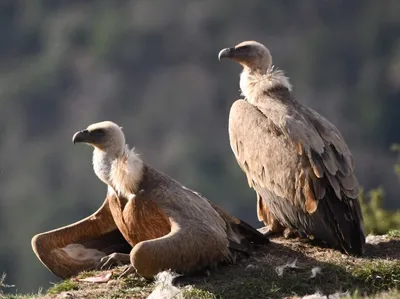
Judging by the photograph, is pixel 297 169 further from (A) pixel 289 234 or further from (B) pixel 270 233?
(B) pixel 270 233

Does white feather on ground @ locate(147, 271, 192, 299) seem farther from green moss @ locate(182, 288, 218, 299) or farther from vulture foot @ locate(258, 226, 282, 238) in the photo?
vulture foot @ locate(258, 226, 282, 238)

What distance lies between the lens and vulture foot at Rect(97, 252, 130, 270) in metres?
11.0

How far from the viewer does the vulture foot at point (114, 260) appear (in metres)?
11.0

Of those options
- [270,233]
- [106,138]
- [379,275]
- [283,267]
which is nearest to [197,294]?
[283,267]

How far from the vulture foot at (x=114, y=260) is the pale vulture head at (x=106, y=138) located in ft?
3.41

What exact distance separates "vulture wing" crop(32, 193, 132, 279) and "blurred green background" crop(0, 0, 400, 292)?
85.9m

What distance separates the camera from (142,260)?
33.1 ft

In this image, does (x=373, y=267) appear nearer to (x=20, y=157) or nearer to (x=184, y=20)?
(x=20, y=157)

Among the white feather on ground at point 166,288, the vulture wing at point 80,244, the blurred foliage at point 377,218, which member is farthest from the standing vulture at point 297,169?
the blurred foliage at point 377,218

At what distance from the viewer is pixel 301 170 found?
11461mm

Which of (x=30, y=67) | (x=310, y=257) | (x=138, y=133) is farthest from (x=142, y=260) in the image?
(x=30, y=67)

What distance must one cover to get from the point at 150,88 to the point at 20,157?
16.3 meters

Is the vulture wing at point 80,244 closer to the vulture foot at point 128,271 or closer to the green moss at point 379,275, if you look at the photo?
the vulture foot at point 128,271

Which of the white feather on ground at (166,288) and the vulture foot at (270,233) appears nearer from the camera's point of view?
the white feather on ground at (166,288)
